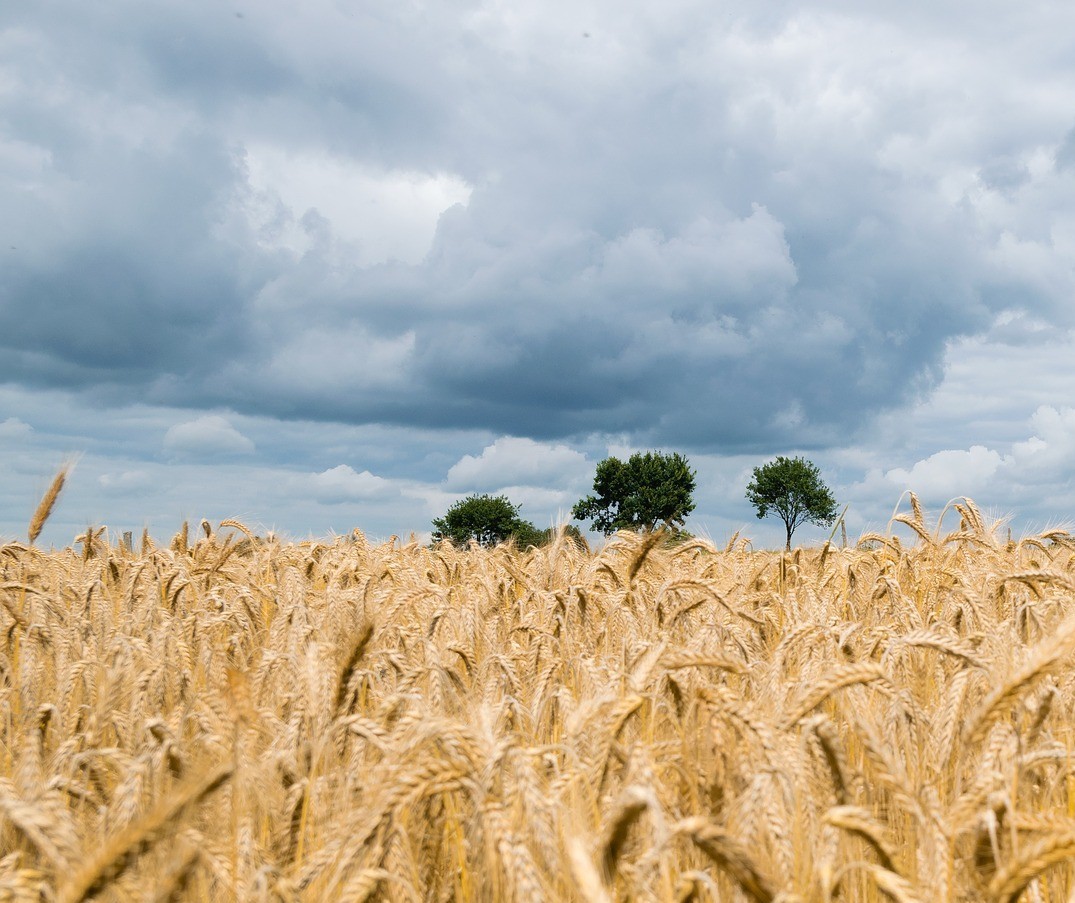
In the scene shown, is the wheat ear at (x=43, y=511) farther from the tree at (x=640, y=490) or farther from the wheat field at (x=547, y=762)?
the tree at (x=640, y=490)

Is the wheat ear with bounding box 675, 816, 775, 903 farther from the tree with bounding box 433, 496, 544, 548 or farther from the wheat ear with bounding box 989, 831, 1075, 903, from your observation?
the tree with bounding box 433, 496, 544, 548

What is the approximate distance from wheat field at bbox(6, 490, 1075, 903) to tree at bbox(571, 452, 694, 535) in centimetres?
8347

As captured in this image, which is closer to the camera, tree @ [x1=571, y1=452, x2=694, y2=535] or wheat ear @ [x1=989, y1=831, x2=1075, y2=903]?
wheat ear @ [x1=989, y1=831, x2=1075, y2=903]

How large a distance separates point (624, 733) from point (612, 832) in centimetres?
120

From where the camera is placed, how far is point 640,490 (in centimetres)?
8981

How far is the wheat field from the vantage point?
5.09ft

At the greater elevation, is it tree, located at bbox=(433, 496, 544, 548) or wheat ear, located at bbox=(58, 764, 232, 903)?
tree, located at bbox=(433, 496, 544, 548)

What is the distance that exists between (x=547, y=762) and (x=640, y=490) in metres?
88.1

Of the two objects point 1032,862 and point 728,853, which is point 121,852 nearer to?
point 728,853

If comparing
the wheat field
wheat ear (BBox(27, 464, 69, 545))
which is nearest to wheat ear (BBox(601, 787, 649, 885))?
the wheat field

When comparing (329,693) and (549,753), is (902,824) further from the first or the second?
(329,693)

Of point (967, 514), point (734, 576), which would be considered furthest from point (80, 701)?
point (967, 514)

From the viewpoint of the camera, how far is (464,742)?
1.76 meters

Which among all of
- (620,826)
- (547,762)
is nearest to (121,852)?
(620,826)
